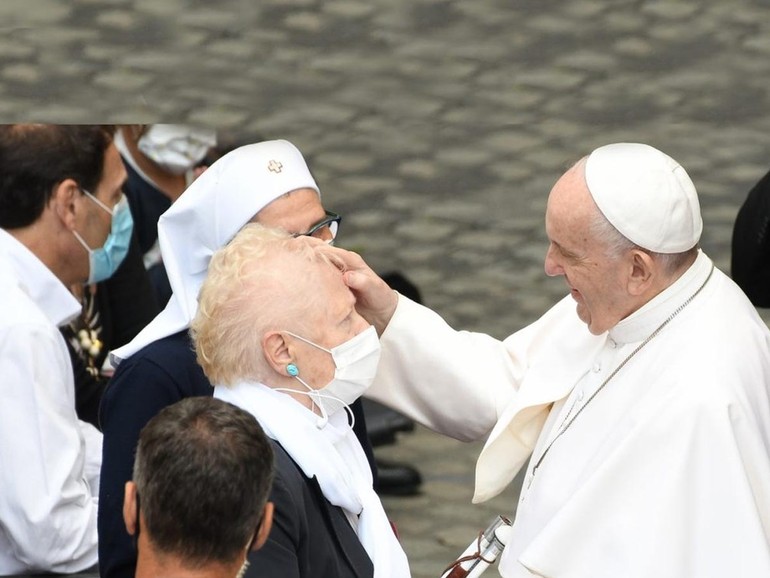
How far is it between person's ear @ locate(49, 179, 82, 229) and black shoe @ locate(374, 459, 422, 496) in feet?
7.41

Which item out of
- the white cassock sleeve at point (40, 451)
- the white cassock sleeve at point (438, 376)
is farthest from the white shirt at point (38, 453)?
the white cassock sleeve at point (438, 376)

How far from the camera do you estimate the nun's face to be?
365 centimetres

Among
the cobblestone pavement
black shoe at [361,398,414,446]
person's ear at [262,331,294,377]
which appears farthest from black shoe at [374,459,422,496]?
person's ear at [262,331,294,377]

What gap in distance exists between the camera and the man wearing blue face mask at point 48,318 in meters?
4.06

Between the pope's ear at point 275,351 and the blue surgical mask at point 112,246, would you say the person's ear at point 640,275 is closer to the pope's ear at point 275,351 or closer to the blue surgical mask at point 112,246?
the pope's ear at point 275,351

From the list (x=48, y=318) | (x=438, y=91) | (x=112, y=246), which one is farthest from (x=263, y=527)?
(x=438, y=91)

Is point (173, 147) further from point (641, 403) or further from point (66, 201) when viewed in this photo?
point (641, 403)

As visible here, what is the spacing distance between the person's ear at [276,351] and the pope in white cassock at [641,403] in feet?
1.48

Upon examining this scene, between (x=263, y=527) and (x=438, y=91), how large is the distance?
241 inches

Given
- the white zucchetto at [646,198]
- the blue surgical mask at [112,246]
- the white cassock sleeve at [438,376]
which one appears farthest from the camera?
the blue surgical mask at [112,246]

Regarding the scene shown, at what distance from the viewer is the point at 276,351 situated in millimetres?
3254

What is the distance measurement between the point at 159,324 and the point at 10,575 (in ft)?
3.69

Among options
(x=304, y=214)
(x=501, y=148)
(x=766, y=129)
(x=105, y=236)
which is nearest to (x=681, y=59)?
(x=766, y=129)

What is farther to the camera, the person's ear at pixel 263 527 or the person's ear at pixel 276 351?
the person's ear at pixel 276 351
